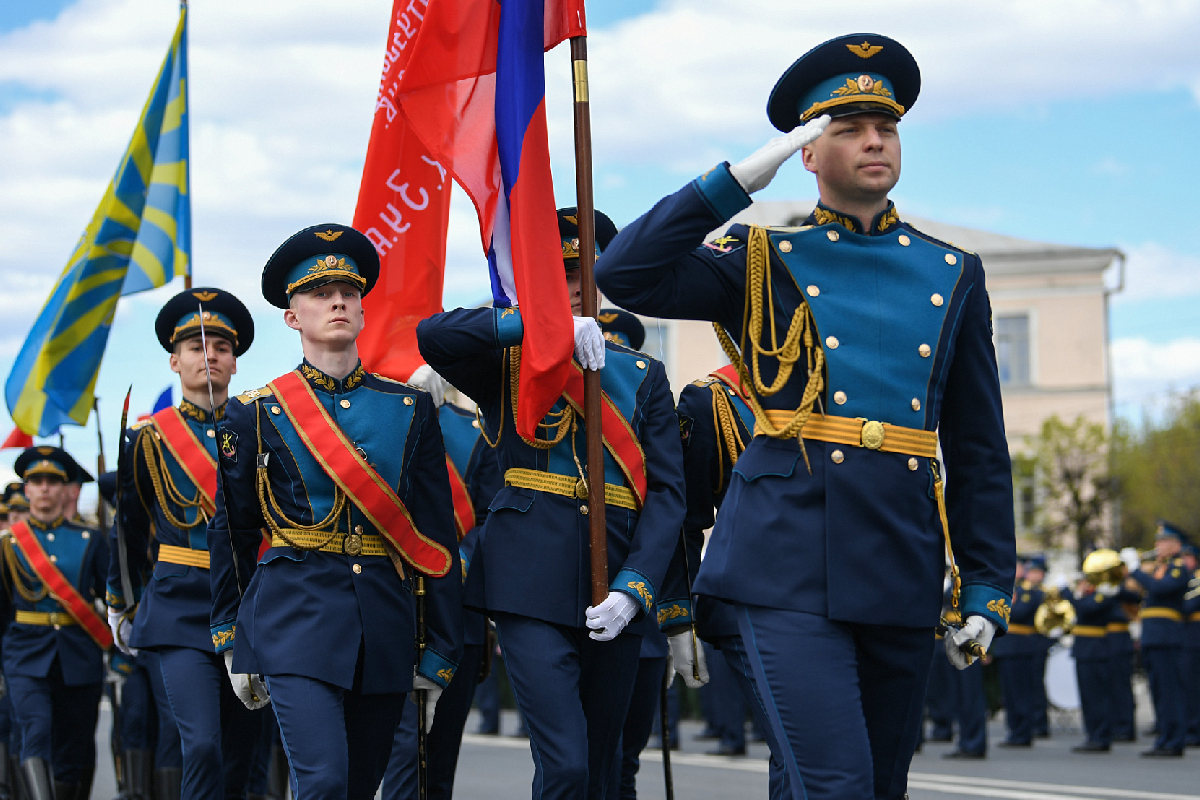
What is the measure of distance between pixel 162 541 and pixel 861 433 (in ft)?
13.7

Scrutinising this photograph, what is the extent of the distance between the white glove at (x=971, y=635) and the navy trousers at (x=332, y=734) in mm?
2013

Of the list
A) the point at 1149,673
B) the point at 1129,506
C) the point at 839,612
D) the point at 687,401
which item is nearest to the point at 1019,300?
the point at 1129,506

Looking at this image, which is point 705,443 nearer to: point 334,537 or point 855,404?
point 334,537

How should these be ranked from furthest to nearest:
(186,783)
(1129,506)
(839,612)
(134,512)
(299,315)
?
(1129,506), (134,512), (186,783), (299,315), (839,612)

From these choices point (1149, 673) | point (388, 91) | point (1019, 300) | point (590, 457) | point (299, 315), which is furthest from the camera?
point (1019, 300)

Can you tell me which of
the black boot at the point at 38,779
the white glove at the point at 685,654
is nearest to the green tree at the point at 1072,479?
the black boot at the point at 38,779

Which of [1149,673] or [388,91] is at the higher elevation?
[388,91]

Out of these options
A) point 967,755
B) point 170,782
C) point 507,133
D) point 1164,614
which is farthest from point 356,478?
point 1164,614

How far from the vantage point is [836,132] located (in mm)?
4129

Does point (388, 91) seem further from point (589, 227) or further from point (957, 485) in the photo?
point (957, 485)

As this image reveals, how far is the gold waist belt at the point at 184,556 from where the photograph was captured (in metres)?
7.07

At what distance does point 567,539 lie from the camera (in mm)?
5168

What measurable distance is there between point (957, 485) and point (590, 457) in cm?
130

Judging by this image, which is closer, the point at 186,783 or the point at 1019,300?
the point at 186,783
